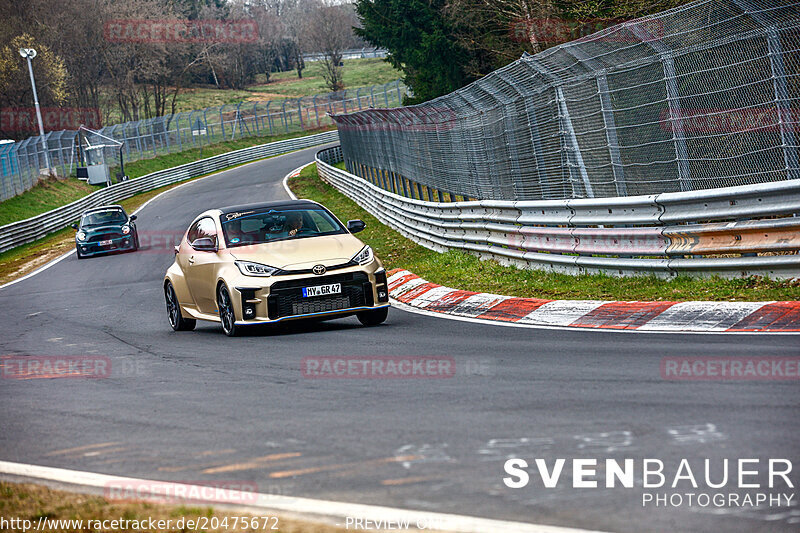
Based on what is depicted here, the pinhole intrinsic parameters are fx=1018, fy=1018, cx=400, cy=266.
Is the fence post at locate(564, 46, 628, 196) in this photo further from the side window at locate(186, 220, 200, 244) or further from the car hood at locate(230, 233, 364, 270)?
the side window at locate(186, 220, 200, 244)

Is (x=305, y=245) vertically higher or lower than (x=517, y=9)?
lower

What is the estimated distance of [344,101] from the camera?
83375 millimetres

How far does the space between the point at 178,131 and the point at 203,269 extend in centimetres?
5917

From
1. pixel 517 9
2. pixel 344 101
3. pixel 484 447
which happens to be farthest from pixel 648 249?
pixel 344 101

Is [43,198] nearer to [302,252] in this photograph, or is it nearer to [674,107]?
[302,252]

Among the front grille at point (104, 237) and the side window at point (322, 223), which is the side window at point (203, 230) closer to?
the side window at point (322, 223)

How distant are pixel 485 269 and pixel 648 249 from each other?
424 centimetres

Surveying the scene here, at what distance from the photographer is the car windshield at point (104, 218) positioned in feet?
103

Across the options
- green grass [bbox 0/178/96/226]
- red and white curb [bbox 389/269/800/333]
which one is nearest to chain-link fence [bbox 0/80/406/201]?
green grass [bbox 0/178/96/226]

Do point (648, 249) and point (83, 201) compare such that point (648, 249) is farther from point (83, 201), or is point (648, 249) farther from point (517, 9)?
point (83, 201)

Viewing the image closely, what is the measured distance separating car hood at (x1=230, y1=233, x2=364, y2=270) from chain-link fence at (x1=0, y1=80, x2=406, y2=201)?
34760 millimetres

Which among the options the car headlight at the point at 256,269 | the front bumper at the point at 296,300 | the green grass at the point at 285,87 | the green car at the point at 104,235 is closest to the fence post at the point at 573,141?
the front bumper at the point at 296,300

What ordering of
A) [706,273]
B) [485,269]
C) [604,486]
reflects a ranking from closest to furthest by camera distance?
[604,486], [706,273], [485,269]

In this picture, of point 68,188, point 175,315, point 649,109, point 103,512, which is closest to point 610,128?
point 649,109
